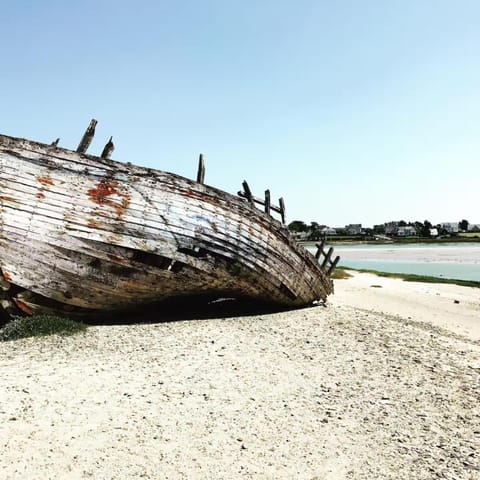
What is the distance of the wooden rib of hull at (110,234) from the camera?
7578mm

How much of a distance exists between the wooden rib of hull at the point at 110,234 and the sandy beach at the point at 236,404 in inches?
34.3

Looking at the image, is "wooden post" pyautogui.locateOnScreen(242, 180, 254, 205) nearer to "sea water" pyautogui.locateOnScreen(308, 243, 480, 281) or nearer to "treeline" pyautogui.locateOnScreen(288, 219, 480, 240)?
"sea water" pyautogui.locateOnScreen(308, 243, 480, 281)

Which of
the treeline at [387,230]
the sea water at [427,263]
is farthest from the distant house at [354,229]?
the sea water at [427,263]

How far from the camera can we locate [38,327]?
763cm

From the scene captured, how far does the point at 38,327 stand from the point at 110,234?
2.02 metres

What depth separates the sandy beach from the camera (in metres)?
4.16

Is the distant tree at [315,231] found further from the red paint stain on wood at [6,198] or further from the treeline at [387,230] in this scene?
the red paint stain on wood at [6,198]

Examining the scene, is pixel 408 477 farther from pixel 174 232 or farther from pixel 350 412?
pixel 174 232

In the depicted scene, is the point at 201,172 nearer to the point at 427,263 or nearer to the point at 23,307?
the point at 23,307

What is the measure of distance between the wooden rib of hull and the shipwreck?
0.06ft

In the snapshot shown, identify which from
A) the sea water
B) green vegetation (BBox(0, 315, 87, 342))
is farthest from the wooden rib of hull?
the sea water

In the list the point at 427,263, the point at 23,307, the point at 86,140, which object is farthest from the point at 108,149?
the point at 427,263

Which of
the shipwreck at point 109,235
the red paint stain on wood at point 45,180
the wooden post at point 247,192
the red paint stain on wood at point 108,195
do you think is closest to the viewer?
the shipwreck at point 109,235

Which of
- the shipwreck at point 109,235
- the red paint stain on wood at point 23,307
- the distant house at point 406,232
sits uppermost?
the distant house at point 406,232
